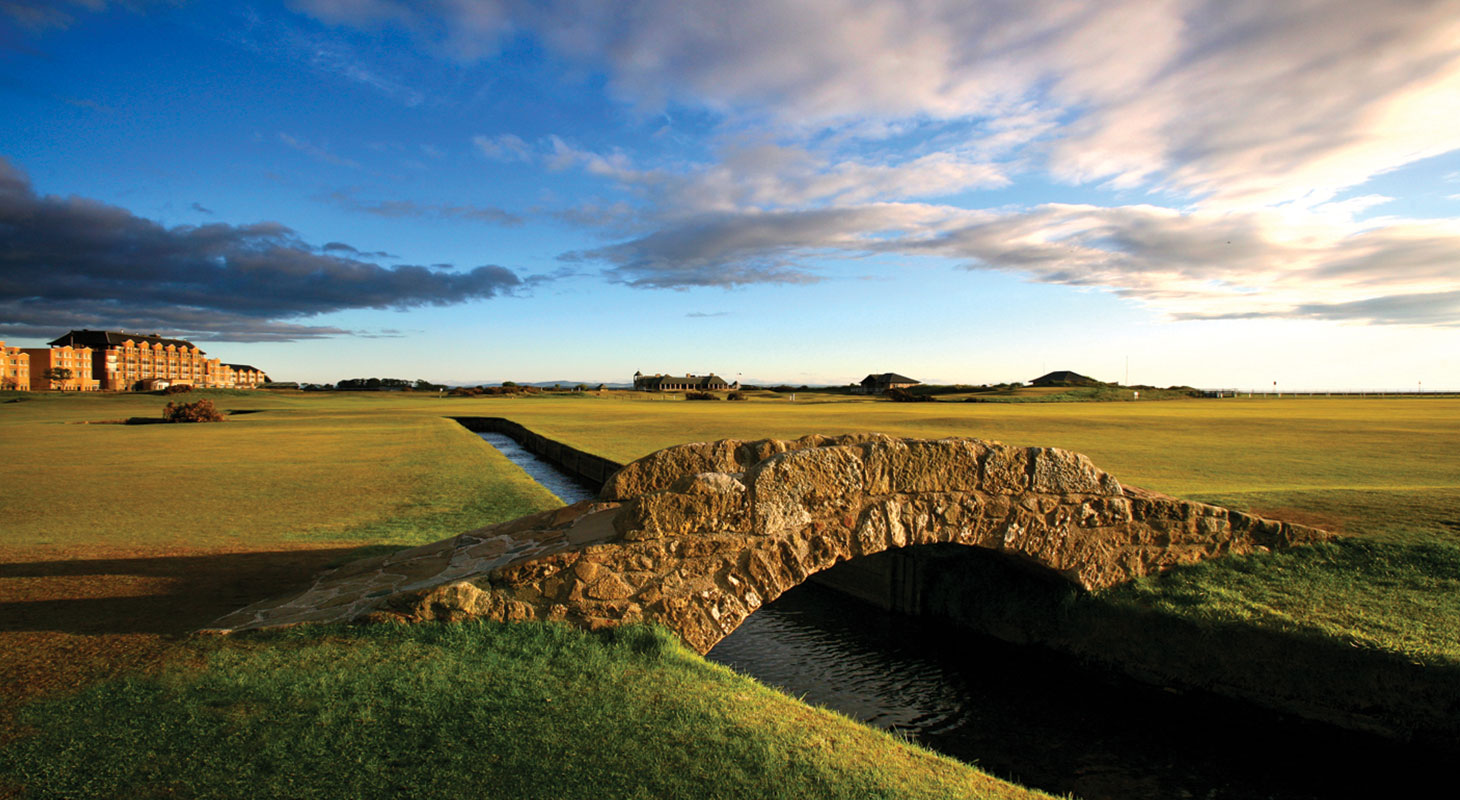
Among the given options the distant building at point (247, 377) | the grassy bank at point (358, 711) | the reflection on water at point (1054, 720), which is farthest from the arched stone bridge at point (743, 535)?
the distant building at point (247, 377)

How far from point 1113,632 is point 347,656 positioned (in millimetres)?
9682

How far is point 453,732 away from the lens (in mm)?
5715

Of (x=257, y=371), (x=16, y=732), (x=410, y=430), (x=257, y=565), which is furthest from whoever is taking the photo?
(x=257, y=371)

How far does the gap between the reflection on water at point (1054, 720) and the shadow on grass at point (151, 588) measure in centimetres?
637

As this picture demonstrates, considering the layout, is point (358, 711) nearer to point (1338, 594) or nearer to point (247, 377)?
point (1338, 594)

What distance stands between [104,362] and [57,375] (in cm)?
1250

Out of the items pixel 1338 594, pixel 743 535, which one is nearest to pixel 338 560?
pixel 743 535

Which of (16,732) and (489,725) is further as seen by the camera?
(489,725)

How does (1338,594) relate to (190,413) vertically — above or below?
below

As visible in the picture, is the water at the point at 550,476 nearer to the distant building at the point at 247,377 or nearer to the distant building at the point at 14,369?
the distant building at the point at 14,369

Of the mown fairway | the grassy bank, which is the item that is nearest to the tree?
the mown fairway

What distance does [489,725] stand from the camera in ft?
19.2

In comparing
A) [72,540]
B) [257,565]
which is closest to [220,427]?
[72,540]

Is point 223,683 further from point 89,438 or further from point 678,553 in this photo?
point 89,438
